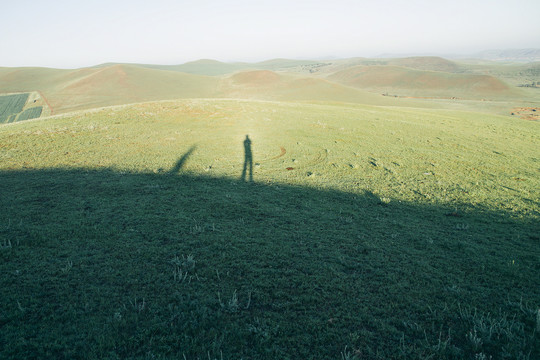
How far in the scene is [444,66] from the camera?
178m

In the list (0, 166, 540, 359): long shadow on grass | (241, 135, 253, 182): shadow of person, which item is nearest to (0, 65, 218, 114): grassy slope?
(241, 135, 253, 182): shadow of person

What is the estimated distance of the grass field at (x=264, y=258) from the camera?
3.47m

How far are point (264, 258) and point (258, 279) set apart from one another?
65 centimetres

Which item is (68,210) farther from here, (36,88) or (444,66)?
(444,66)

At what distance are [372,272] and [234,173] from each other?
692cm

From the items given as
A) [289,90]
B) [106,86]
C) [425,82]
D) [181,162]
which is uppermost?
[106,86]

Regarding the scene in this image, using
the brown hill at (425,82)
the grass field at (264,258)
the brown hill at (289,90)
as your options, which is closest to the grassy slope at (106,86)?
the brown hill at (289,90)

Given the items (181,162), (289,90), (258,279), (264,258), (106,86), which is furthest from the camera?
(289,90)

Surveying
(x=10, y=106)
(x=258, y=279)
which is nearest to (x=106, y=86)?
(x=10, y=106)

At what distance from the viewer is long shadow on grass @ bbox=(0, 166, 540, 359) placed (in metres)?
3.41

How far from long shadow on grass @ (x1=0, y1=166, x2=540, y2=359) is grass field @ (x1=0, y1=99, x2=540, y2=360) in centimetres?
3

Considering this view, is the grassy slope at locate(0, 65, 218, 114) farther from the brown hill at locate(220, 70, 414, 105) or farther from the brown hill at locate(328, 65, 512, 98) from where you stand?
the brown hill at locate(328, 65, 512, 98)

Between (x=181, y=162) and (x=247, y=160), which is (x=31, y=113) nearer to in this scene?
(x=181, y=162)

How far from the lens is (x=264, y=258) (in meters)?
5.27
